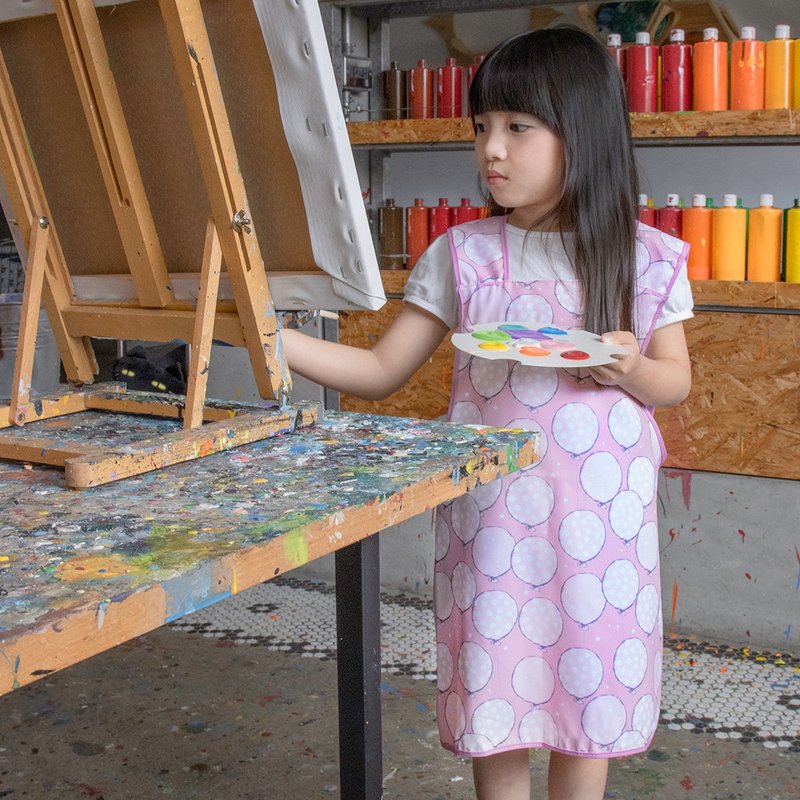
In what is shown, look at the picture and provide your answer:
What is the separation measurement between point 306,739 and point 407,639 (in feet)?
2.15

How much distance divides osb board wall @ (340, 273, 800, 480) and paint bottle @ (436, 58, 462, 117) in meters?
0.90

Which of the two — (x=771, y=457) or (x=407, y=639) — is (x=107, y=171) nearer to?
(x=407, y=639)

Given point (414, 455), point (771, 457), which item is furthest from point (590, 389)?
point (771, 457)

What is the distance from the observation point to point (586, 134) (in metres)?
1.55

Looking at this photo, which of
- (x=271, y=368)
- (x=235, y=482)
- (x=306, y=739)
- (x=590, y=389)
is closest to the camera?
(x=235, y=482)

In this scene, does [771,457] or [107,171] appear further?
[771,457]

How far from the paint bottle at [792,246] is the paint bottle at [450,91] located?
0.99 metres

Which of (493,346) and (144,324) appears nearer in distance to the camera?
(493,346)

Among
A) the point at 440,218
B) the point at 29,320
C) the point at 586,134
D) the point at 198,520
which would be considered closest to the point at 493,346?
the point at 586,134

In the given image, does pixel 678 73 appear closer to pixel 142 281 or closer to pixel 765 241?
pixel 765 241

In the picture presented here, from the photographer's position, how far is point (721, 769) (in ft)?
7.46

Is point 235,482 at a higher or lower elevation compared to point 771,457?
higher

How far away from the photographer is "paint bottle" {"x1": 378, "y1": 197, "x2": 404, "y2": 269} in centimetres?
341

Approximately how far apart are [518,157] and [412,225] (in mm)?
1854
